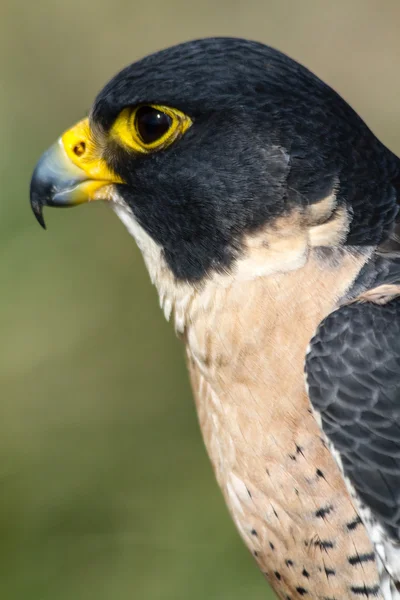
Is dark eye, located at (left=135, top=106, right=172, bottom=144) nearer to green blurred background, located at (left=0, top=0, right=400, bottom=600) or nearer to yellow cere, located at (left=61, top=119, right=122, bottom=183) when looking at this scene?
yellow cere, located at (left=61, top=119, right=122, bottom=183)

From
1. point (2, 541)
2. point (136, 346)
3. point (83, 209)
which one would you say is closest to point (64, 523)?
point (2, 541)

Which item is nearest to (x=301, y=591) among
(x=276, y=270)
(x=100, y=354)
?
(x=276, y=270)

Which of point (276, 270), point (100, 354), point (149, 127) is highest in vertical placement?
point (149, 127)

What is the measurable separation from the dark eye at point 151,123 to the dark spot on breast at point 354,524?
1213 millimetres

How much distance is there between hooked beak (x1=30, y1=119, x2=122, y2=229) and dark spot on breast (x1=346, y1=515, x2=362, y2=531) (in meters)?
1.23

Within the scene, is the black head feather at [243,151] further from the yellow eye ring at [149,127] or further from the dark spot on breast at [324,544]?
the dark spot on breast at [324,544]

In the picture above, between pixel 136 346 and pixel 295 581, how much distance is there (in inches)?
138

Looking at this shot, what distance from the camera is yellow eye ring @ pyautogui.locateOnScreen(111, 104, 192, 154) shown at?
8.92 feet

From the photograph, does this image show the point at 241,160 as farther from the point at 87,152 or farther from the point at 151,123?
the point at 87,152

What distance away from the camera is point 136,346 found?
6.08 meters

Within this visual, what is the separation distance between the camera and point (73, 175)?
9.73 ft

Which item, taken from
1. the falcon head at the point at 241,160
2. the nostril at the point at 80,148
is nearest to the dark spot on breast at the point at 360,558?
the falcon head at the point at 241,160

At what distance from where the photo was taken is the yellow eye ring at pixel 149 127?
2719 millimetres

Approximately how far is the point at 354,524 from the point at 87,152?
4.53 feet
